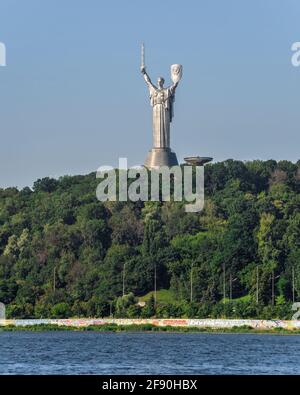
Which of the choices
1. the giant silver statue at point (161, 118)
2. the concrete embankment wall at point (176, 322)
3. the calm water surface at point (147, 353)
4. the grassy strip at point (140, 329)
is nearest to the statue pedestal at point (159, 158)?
the giant silver statue at point (161, 118)

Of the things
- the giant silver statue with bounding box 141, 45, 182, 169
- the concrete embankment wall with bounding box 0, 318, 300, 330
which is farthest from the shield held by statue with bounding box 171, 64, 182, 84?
the concrete embankment wall with bounding box 0, 318, 300, 330

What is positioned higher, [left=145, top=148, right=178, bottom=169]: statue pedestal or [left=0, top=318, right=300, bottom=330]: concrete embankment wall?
[left=145, top=148, right=178, bottom=169]: statue pedestal

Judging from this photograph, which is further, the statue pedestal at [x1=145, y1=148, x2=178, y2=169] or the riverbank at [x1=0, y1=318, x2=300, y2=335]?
the statue pedestal at [x1=145, y1=148, x2=178, y2=169]

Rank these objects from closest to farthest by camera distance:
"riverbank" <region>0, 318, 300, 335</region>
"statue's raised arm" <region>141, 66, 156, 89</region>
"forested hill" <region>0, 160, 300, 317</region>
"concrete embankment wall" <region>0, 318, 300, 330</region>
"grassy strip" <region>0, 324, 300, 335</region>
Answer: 1. "grassy strip" <region>0, 324, 300, 335</region>
2. "riverbank" <region>0, 318, 300, 335</region>
3. "concrete embankment wall" <region>0, 318, 300, 330</region>
4. "forested hill" <region>0, 160, 300, 317</region>
5. "statue's raised arm" <region>141, 66, 156, 89</region>

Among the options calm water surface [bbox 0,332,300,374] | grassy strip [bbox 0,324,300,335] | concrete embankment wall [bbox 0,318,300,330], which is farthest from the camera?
concrete embankment wall [bbox 0,318,300,330]

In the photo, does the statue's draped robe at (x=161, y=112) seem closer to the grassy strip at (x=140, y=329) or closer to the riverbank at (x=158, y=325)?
the riverbank at (x=158, y=325)

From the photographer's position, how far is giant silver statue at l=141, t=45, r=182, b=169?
10825 centimetres

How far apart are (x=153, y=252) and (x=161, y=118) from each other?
11912 millimetres

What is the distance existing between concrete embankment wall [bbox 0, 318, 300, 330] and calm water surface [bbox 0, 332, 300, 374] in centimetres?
225

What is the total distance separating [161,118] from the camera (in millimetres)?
108750

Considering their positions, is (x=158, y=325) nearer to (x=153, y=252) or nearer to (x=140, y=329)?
(x=140, y=329)

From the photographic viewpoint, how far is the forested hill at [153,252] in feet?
307

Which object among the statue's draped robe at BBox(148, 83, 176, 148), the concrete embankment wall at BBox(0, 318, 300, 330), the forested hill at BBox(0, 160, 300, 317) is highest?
the statue's draped robe at BBox(148, 83, 176, 148)

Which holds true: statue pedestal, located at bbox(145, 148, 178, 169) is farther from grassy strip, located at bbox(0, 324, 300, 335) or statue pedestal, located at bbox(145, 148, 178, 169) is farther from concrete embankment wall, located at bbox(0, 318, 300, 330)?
grassy strip, located at bbox(0, 324, 300, 335)
